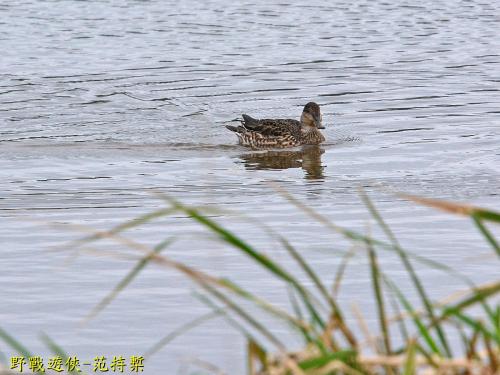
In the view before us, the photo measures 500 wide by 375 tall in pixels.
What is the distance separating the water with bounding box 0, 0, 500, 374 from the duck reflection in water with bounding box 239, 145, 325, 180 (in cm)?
5

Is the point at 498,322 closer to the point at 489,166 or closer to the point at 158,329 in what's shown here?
the point at 158,329

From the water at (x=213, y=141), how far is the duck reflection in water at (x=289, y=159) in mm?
53

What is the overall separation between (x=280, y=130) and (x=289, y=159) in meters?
0.44

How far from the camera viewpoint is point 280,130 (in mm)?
15062

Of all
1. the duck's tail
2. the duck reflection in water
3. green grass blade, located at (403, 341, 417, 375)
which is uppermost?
green grass blade, located at (403, 341, 417, 375)

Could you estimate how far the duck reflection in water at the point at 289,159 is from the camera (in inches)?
542

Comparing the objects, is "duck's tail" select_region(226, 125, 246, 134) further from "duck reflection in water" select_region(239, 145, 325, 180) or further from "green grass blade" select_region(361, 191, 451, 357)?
"green grass blade" select_region(361, 191, 451, 357)

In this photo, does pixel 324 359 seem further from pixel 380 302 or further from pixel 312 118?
pixel 312 118

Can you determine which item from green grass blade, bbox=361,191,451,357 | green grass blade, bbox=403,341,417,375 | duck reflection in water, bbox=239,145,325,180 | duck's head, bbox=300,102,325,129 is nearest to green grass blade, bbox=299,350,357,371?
green grass blade, bbox=403,341,417,375

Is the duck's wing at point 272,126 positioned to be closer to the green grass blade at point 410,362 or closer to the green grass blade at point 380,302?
the green grass blade at point 380,302

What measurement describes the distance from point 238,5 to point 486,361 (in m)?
20.8

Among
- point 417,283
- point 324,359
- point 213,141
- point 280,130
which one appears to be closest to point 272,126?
point 280,130

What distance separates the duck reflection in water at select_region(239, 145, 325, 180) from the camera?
542 inches

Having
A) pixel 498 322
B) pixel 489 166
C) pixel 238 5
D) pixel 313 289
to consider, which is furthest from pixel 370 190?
pixel 238 5
